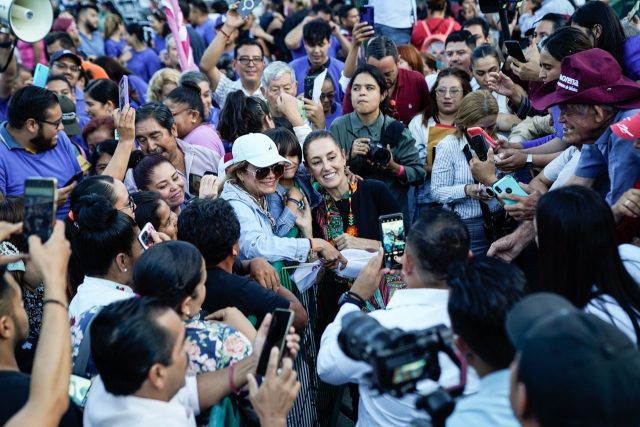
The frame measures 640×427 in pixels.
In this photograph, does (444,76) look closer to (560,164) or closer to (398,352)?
(560,164)

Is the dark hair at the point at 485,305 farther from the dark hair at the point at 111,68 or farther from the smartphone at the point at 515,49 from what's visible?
the dark hair at the point at 111,68

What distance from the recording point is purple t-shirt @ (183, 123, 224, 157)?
17.2ft

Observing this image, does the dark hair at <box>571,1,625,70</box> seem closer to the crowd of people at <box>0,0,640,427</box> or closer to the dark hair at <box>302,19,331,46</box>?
the crowd of people at <box>0,0,640,427</box>

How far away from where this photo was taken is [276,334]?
8.00 feet

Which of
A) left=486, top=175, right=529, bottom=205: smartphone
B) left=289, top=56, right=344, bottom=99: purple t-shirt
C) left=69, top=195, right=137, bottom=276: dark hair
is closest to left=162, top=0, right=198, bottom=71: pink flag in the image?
left=289, top=56, right=344, bottom=99: purple t-shirt

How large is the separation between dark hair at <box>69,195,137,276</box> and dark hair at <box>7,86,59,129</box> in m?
1.70

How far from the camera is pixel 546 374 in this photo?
4.83ft

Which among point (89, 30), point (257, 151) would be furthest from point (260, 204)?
point (89, 30)

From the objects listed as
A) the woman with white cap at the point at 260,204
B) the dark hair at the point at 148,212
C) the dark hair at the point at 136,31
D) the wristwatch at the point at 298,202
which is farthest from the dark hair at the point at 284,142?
the dark hair at the point at 136,31

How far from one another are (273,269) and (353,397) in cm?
108

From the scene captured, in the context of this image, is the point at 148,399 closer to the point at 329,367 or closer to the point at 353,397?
the point at 329,367

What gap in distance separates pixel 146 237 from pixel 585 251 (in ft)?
6.26

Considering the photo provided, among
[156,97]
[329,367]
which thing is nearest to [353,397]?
[329,367]

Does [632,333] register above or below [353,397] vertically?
above
